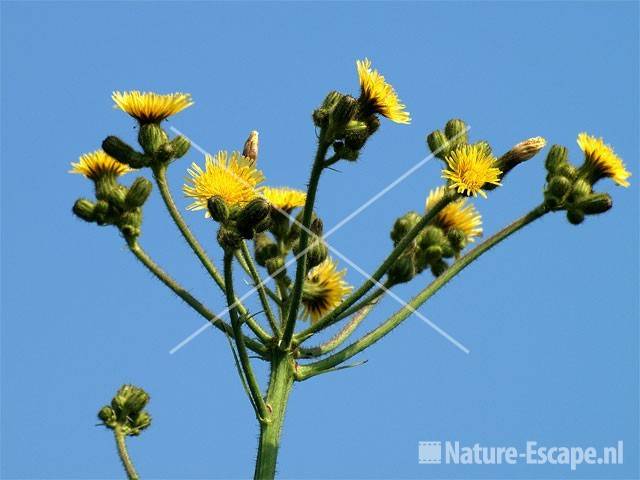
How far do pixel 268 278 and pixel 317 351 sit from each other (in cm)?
63

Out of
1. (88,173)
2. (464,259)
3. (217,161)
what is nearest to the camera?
(217,161)


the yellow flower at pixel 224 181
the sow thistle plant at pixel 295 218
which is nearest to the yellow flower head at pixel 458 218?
the sow thistle plant at pixel 295 218

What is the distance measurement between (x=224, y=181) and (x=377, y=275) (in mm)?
1129

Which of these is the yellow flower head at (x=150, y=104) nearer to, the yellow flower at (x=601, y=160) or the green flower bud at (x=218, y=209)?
the green flower bud at (x=218, y=209)

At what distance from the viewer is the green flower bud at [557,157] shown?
7.49 m

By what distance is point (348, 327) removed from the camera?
7.16m

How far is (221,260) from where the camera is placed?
643 centimetres

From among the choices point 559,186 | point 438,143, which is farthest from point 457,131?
point 559,186

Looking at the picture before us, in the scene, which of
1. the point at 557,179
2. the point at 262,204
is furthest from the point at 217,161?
the point at 557,179

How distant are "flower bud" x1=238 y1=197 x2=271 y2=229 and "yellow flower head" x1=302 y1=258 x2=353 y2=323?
5.28 feet

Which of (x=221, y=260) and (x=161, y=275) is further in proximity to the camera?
(x=161, y=275)

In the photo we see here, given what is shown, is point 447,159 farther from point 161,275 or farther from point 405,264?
point 161,275

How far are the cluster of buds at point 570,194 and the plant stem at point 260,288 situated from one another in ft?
7.02

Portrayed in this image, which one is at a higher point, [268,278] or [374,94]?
[374,94]
